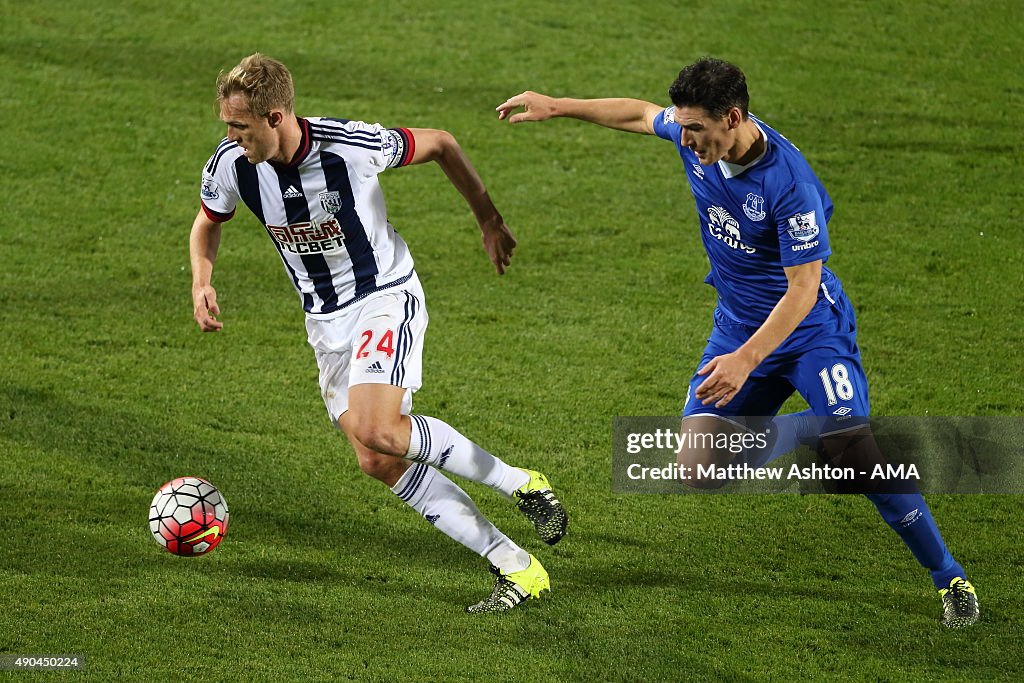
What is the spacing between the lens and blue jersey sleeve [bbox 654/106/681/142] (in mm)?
4910

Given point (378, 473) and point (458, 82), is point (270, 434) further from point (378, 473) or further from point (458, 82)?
point (458, 82)

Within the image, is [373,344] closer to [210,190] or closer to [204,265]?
[204,265]

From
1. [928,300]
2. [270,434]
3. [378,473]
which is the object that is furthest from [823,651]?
[928,300]

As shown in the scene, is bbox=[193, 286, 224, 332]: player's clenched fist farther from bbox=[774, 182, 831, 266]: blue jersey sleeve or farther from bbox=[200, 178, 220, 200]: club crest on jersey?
bbox=[774, 182, 831, 266]: blue jersey sleeve

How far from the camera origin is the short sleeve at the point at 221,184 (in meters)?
4.75

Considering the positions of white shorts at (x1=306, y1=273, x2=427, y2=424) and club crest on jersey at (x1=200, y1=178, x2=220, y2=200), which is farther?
club crest on jersey at (x1=200, y1=178, x2=220, y2=200)

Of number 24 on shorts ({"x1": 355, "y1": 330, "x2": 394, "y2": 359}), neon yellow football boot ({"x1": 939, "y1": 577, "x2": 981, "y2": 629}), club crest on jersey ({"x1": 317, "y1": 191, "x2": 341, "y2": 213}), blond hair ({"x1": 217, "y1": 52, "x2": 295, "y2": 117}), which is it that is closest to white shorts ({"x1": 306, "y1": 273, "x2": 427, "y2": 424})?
number 24 on shorts ({"x1": 355, "y1": 330, "x2": 394, "y2": 359})

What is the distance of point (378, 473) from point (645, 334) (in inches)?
113

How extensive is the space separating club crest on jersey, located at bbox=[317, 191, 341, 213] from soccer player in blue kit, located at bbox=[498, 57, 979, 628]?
78 cm

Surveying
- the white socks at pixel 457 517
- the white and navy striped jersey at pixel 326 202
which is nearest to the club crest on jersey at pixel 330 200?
the white and navy striped jersey at pixel 326 202

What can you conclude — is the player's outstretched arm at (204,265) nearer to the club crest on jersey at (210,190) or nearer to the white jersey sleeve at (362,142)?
the club crest on jersey at (210,190)

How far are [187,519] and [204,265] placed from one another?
982 mm

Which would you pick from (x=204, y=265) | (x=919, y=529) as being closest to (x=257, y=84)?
(x=204, y=265)

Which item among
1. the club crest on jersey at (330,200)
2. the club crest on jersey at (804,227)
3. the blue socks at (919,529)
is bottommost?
the blue socks at (919,529)
